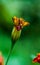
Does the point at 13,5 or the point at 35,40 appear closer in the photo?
the point at 35,40

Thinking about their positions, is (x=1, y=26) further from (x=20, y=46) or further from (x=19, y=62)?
(x=19, y=62)

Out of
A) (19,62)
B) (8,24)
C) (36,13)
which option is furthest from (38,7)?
(19,62)

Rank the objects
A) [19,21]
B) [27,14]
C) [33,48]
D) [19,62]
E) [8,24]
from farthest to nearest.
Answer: [27,14] < [8,24] < [33,48] < [19,62] < [19,21]

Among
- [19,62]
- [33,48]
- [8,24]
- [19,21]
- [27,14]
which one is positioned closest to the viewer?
[19,21]

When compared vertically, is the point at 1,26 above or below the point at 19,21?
below

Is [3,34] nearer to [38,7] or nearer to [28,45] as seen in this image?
[28,45]

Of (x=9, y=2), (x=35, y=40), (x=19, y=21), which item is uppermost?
(x=19, y=21)
